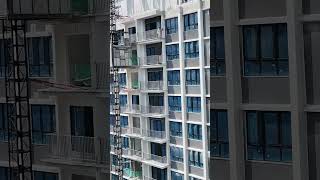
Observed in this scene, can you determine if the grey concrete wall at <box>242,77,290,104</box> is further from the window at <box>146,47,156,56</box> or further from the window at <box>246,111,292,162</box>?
the window at <box>146,47,156,56</box>

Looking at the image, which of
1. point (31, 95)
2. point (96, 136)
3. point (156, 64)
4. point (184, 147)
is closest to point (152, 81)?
point (156, 64)

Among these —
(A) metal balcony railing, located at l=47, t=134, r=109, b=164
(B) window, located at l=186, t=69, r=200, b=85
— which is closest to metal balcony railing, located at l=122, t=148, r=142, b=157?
(B) window, located at l=186, t=69, r=200, b=85

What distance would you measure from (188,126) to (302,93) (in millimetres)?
718

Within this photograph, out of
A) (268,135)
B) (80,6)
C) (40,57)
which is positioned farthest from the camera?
(268,135)

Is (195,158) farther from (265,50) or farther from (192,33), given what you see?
(265,50)

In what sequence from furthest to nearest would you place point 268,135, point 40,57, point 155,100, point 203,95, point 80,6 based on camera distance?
point 268,135, point 40,57, point 80,6, point 155,100, point 203,95

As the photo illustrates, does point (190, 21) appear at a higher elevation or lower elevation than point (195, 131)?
higher

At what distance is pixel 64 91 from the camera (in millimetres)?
1567

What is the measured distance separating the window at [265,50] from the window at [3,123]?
0.78 meters

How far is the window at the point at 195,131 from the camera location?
994 mm

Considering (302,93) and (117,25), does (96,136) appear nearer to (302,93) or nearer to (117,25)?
(117,25)

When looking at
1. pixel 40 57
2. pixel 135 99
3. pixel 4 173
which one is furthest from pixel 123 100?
pixel 4 173

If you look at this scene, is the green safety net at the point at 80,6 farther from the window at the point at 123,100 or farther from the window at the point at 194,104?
the window at the point at 194,104

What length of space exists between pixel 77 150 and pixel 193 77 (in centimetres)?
67
